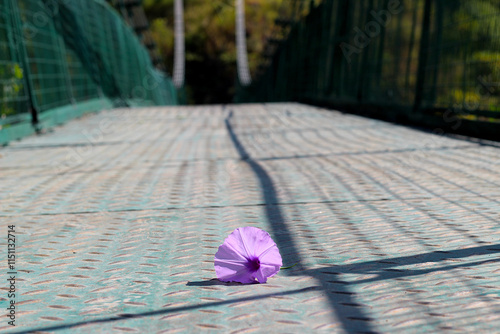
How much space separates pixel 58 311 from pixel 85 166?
2.02m

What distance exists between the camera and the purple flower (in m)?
1.30

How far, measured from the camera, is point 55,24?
623 centimetres

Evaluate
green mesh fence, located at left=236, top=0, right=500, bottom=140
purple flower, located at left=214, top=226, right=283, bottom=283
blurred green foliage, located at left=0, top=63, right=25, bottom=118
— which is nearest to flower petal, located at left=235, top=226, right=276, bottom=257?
purple flower, located at left=214, top=226, right=283, bottom=283

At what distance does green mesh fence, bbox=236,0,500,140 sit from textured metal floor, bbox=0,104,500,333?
22.9 inches

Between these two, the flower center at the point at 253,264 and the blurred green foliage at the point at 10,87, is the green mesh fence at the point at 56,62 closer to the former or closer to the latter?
the blurred green foliage at the point at 10,87

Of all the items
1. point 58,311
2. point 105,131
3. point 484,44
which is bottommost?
point 105,131

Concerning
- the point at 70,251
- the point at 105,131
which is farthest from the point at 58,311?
the point at 105,131

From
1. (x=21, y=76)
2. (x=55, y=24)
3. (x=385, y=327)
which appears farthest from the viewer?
(x=55, y=24)

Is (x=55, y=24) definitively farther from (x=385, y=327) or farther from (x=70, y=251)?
(x=385, y=327)

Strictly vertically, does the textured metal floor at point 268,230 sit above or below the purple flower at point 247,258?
below

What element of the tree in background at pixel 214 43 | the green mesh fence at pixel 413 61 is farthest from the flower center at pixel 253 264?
the tree in background at pixel 214 43

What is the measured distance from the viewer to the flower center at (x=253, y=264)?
1.31 meters

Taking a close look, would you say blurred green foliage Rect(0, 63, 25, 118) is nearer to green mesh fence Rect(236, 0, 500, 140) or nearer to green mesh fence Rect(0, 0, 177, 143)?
green mesh fence Rect(0, 0, 177, 143)

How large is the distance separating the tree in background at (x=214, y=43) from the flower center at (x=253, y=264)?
32779 millimetres
